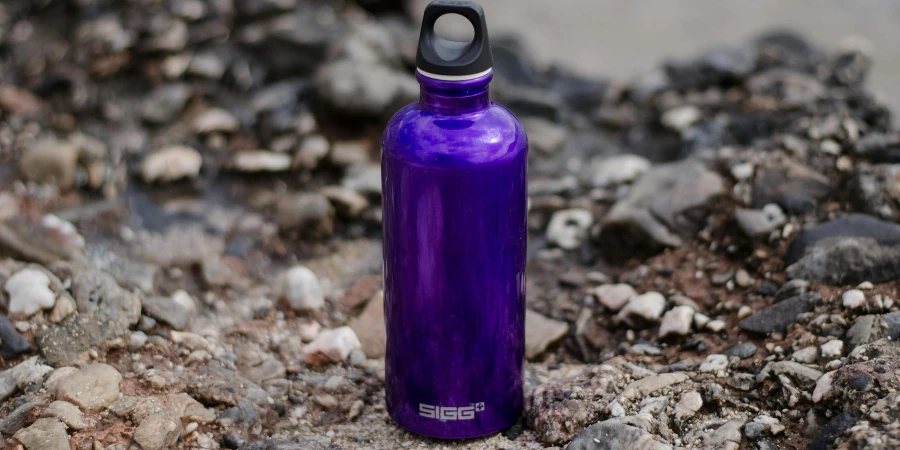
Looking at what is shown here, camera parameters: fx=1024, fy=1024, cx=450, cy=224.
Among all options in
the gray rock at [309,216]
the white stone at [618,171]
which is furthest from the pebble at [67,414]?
the white stone at [618,171]

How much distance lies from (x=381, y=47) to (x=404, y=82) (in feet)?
1.59

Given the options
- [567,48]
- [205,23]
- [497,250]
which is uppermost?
[497,250]

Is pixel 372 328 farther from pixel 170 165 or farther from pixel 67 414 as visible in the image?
pixel 170 165

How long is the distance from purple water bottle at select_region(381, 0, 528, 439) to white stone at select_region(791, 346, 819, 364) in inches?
27.5

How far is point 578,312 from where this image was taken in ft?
10.6

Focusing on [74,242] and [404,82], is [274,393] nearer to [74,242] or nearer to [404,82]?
[74,242]

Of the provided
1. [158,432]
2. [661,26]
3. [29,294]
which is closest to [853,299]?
[158,432]

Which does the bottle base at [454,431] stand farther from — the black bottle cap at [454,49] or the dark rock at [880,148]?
the dark rock at [880,148]

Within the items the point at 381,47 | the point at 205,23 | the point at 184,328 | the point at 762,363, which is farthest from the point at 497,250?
the point at 205,23

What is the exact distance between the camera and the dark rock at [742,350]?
107 inches

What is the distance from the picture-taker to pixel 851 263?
2826mm

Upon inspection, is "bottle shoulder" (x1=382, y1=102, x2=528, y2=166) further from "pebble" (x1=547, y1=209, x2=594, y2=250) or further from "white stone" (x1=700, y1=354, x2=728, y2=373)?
"pebble" (x1=547, y1=209, x2=594, y2=250)

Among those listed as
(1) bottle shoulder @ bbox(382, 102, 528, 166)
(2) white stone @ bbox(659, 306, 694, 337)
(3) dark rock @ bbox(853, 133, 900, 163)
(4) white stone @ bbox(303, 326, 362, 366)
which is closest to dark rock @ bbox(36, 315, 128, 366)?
(4) white stone @ bbox(303, 326, 362, 366)

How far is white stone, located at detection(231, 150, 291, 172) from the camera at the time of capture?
13.5ft
